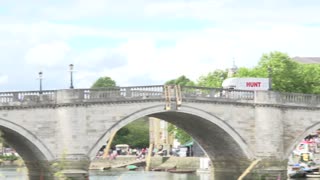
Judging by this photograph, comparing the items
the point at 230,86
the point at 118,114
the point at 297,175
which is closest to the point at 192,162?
the point at 297,175

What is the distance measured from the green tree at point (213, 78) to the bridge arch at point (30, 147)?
1233 inches

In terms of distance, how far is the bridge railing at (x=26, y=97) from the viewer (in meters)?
33.3

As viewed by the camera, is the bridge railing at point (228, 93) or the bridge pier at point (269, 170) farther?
the bridge railing at point (228, 93)

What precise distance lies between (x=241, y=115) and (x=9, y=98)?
13437mm

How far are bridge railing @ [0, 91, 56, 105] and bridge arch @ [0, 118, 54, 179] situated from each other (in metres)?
1.07

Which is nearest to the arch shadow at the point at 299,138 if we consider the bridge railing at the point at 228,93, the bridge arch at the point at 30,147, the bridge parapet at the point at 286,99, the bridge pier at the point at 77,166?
the bridge parapet at the point at 286,99

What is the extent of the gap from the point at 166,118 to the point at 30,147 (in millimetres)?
9856

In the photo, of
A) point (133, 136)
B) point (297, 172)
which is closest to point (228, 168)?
point (297, 172)

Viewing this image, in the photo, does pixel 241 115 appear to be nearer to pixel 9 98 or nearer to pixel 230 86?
pixel 230 86

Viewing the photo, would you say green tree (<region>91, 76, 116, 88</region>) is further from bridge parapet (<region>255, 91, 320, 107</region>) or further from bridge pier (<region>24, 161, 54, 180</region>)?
bridge pier (<region>24, 161, 54, 180</region>)

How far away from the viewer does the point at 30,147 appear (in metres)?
34.7

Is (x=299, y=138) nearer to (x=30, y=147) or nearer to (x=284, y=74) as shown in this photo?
(x=30, y=147)

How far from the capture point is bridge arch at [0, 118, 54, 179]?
33.2 m

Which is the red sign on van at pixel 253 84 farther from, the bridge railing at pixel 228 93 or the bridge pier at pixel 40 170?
the bridge pier at pixel 40 170
